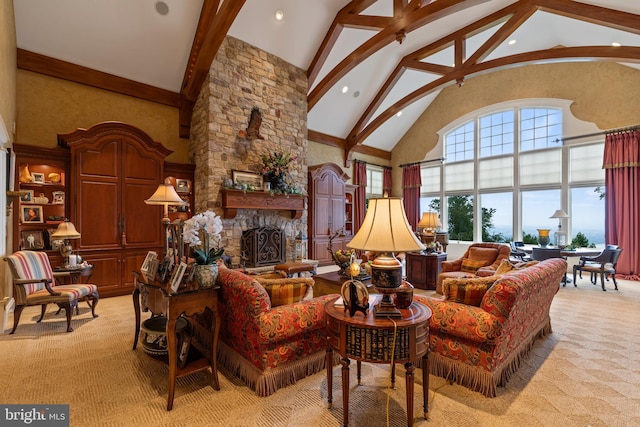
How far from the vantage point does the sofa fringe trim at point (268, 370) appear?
7.22 ft

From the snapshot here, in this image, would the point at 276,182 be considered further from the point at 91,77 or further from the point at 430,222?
the point at 91,77

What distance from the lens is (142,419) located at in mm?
1936

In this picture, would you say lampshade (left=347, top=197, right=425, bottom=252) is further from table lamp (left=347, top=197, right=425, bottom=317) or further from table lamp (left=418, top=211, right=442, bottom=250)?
table lamp (left=418, top=211, right=442, bottom=250)

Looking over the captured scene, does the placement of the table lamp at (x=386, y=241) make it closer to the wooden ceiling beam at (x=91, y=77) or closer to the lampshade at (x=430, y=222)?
the lampshade at (x=430, y=222)

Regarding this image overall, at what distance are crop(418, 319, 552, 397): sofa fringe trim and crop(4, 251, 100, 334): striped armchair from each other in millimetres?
3861

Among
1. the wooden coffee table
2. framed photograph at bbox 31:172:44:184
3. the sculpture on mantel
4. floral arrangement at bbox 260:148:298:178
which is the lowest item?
the wooden coffee table

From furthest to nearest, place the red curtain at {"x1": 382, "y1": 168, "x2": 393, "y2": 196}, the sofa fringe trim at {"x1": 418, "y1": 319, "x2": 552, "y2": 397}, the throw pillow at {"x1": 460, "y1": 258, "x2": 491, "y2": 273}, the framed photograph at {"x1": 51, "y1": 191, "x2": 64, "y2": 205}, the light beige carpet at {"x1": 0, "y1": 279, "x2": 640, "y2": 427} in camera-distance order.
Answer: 1. the red curtain at {"x1": 382, "y1": 168, "x2": 393, "y2": 196}
2. the throw pillow at {"x1": 460, "y1": 258, "x2": 491, "y2": 273}
3. the framed photograph at {"x1": 51, "y1": 191, "x2": 64, "y2": 205}
4. the sofa fringe trim at {"x1": 418, "y1": 319, "x2": 552, "y2": 397}
5. the light beige carpet at {"x1": 0, "y1": 279, "x2": 640, "y2": 427}

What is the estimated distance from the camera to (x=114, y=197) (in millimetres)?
4809

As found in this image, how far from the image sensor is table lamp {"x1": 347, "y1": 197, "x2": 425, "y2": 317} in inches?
70.6

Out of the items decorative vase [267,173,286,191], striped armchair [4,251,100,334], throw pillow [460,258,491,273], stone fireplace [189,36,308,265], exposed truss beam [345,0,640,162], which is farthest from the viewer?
decorative vase [267,173,286,191]

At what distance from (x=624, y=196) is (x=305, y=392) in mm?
7666

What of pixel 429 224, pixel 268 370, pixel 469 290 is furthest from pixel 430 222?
pixel 268 370

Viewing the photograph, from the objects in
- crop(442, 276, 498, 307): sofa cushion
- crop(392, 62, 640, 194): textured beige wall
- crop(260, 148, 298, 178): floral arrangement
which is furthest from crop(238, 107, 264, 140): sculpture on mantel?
crop(392, 62, 640, 194): textured beige wall

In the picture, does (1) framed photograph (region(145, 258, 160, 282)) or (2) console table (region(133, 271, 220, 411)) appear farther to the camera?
(1) framed photograph (region(145, 258, 160, 282))
